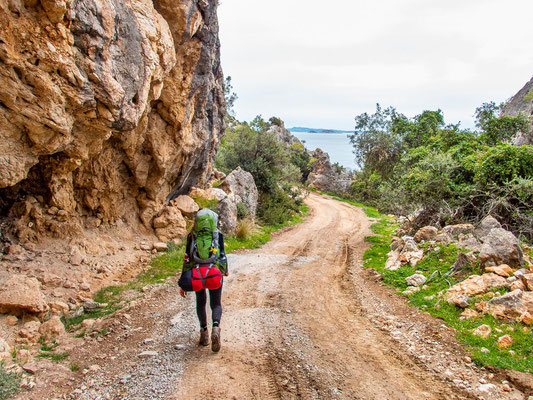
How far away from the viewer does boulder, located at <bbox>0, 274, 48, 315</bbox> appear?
5.02 meters

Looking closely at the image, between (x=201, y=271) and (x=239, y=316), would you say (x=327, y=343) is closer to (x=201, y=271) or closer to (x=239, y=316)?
(x=239, y=316)

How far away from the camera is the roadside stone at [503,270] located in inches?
272

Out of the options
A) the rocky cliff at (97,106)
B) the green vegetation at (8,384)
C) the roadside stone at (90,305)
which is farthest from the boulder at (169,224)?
the green vegetation at (8,384)

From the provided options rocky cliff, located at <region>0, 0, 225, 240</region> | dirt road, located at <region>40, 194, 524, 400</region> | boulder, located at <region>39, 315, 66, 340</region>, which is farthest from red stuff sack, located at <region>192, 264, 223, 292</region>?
rocky cliff, located at <region>0, 0, 225, 240</region>

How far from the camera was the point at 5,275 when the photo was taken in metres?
5.96

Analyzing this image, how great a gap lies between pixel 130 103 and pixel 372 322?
6.75 metres

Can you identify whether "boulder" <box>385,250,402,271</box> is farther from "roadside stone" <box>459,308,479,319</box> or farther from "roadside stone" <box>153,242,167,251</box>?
"roadside stone" <box>153,242,167,251</box>

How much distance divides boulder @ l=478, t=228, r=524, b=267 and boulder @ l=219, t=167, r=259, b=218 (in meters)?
10.5

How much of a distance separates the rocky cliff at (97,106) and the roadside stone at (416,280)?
7.57 m

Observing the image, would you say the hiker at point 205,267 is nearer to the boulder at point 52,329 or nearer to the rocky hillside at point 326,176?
the boulder at point 52,329

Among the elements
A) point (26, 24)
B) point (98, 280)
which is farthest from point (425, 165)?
point (26, 24)

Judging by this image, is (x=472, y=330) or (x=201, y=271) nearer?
A: (x=201, y=271)

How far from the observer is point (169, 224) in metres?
11.3

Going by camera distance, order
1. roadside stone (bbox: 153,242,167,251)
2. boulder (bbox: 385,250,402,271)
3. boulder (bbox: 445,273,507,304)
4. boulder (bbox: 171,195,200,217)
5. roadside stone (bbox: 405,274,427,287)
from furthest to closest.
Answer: boulder (bbox: 171,195,200,217), roadside stone (bbox: 153,242,167,251), boulder (bbox: 385,250,402,271), roadside stone (bbox: 405,274,427,287), boulder (bbox: 445,273,507,304)
